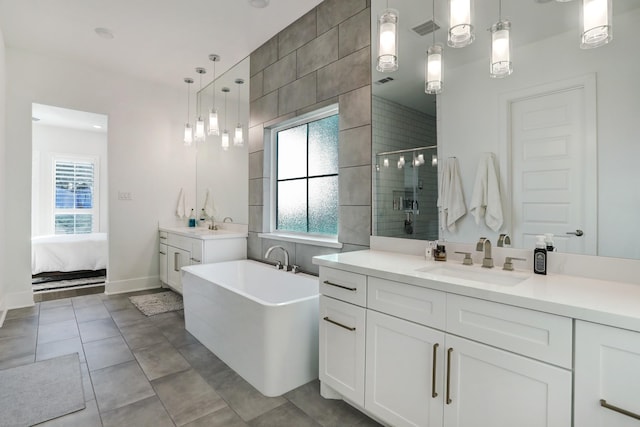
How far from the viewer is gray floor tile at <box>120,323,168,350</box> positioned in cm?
270

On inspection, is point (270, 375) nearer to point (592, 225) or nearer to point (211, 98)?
point (592, 225)

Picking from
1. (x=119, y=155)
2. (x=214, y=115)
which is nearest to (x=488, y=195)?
(x=214, y=115)

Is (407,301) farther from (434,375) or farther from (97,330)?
(97,330)

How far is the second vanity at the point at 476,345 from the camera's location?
3.23 ft

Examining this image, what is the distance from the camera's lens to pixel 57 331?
2957 mm

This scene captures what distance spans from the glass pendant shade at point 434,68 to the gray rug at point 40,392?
2.76 meters

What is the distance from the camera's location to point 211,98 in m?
4.55

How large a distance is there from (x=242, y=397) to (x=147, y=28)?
3436 millimetres

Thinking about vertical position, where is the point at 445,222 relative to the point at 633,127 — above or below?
below

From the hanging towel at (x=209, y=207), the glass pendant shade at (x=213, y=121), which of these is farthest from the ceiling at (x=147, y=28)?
the hanging towel at (x=209, y=207)

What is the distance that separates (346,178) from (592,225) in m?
1.54

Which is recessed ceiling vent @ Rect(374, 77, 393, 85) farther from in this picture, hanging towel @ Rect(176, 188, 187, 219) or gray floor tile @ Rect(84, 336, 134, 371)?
hanging towel @ Rect(176, 188, 187, 219)

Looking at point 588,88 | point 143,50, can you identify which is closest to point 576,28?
point 588,88

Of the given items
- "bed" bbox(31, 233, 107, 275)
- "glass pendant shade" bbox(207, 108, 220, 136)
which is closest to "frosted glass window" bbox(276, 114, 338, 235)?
"glass pendant shade" bbox(207, 108, 220, 136)
